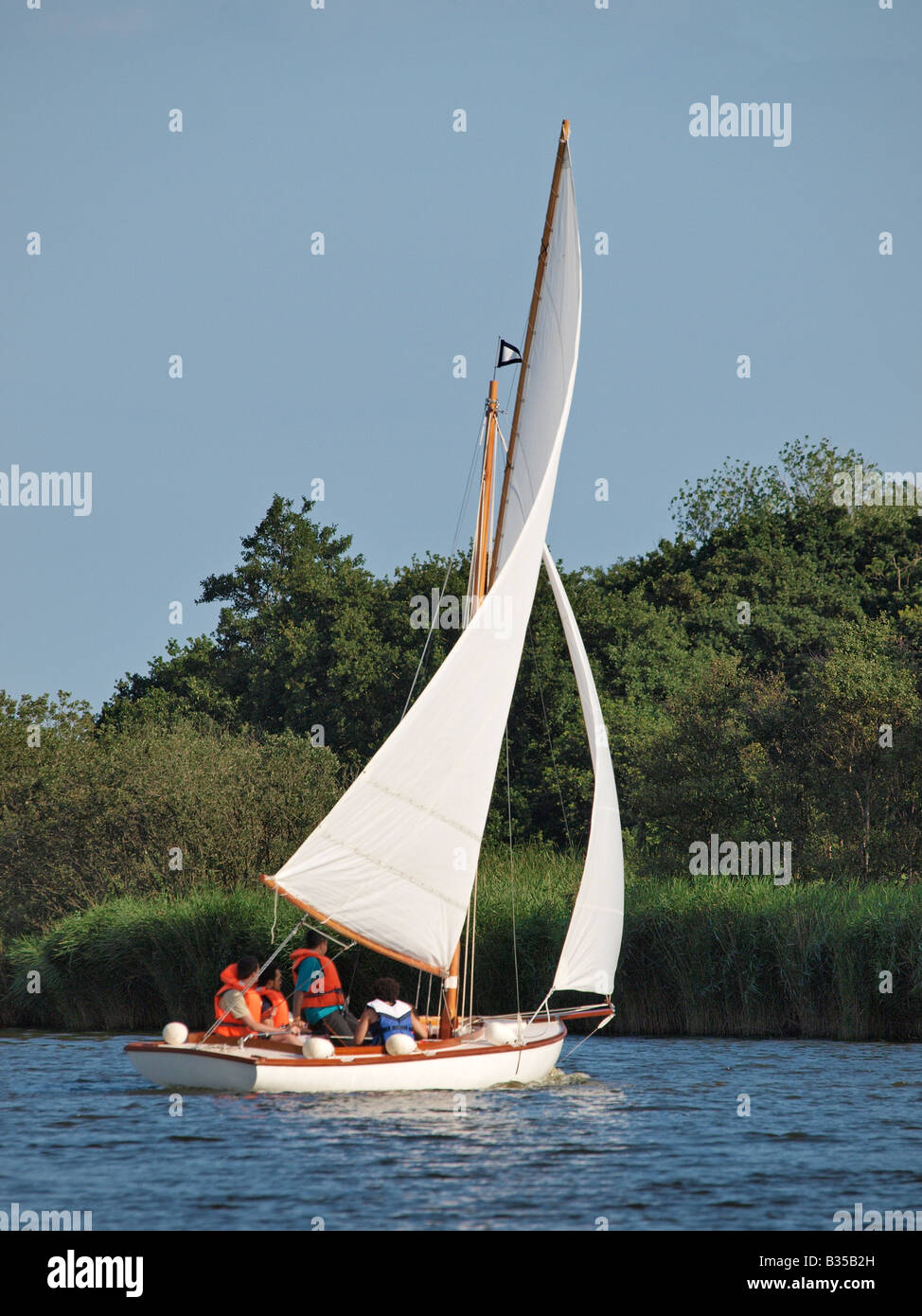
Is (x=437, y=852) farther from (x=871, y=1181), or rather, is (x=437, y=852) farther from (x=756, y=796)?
(x=756, y=796)

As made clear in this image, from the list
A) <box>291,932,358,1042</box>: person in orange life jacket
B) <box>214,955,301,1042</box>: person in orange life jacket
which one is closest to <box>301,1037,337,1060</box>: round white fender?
<box>214,955,301,1042</box>: person in orange life jacket

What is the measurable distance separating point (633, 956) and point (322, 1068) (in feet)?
36.5

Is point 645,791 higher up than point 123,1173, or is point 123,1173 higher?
point 645,791

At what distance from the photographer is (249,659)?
211 feet

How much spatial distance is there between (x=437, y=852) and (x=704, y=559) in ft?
154

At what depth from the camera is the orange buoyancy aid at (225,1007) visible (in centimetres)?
2030

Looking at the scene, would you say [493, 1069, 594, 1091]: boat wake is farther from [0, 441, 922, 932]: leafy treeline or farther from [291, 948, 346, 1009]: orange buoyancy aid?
[0, 441, 922, 932]: leafy treeline

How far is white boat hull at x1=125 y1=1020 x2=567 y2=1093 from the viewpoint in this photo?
19000mm

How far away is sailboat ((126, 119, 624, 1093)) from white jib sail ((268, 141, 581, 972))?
2 centimetres
